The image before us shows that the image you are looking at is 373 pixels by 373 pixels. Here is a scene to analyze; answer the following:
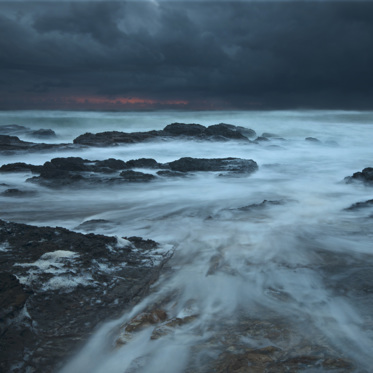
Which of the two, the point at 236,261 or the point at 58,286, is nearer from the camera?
the point at 58,286

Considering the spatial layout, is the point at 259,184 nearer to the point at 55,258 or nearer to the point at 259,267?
the point at 259,267

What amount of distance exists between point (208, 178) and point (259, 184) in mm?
1439

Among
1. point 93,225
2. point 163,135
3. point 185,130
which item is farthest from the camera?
point 185,130

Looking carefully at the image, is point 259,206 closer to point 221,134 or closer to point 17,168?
point 17,168

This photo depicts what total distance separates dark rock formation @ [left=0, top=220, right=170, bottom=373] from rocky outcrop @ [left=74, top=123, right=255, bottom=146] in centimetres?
1251

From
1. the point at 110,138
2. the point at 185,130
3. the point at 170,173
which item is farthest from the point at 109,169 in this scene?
the point at 185,130

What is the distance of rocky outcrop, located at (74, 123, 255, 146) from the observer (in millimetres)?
16844

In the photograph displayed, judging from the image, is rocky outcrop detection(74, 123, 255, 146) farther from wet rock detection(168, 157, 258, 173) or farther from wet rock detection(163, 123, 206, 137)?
wet rock detection(168, 157, 258, 173)

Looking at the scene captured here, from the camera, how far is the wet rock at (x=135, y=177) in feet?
32.6

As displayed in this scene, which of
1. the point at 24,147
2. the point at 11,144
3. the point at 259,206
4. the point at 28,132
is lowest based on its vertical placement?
the point at 259,206

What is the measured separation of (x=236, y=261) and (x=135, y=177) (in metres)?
5.98

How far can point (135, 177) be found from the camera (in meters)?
10.1

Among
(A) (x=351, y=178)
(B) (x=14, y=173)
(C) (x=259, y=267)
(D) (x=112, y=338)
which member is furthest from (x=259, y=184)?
(D) (x=112, y=338)

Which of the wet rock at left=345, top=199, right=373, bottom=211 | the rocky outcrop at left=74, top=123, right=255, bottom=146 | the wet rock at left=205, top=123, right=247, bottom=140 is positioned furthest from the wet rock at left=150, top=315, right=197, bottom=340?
the wet rock at left=205, top=123, right=247, bottom=140
